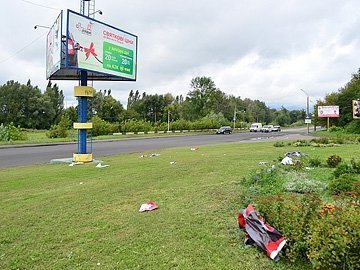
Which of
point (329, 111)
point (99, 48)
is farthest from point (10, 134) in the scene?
point (329, 111)

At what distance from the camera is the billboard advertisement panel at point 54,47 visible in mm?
13539

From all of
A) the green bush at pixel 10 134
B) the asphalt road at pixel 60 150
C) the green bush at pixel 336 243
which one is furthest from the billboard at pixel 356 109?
the green bush at pixel 336 243

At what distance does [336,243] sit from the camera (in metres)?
2.81

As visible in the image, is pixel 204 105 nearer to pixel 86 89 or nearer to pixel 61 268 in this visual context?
pixel 86 89

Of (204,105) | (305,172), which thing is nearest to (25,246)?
(305,172)

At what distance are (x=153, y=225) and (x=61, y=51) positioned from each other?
10.5 m

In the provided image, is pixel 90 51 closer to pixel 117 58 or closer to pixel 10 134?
pixel 117 58

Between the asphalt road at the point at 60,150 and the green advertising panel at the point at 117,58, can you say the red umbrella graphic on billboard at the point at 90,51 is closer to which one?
the green advertising panel at the point at 117,58

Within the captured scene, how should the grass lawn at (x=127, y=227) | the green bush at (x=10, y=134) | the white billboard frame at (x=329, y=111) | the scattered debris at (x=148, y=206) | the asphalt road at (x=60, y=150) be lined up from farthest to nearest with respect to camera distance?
the white billboard frame at (x=329, y=111) < the green bush at (x=10, y=134) < the asphalt road at (x=60, y=150) < the scattered debris at (x=148, y=206) < the grass lawn at (x=127, y=227)

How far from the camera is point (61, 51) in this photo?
520 inches

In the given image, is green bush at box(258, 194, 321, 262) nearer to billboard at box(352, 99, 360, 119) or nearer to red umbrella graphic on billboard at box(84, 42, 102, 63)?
red umbrella graphic on billboard at box(84, 42, 102, 63)

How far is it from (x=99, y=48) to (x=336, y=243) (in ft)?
44.8

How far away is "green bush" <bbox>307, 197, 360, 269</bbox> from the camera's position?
2814 mm

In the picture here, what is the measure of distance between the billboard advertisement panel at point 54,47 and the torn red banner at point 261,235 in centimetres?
1153
